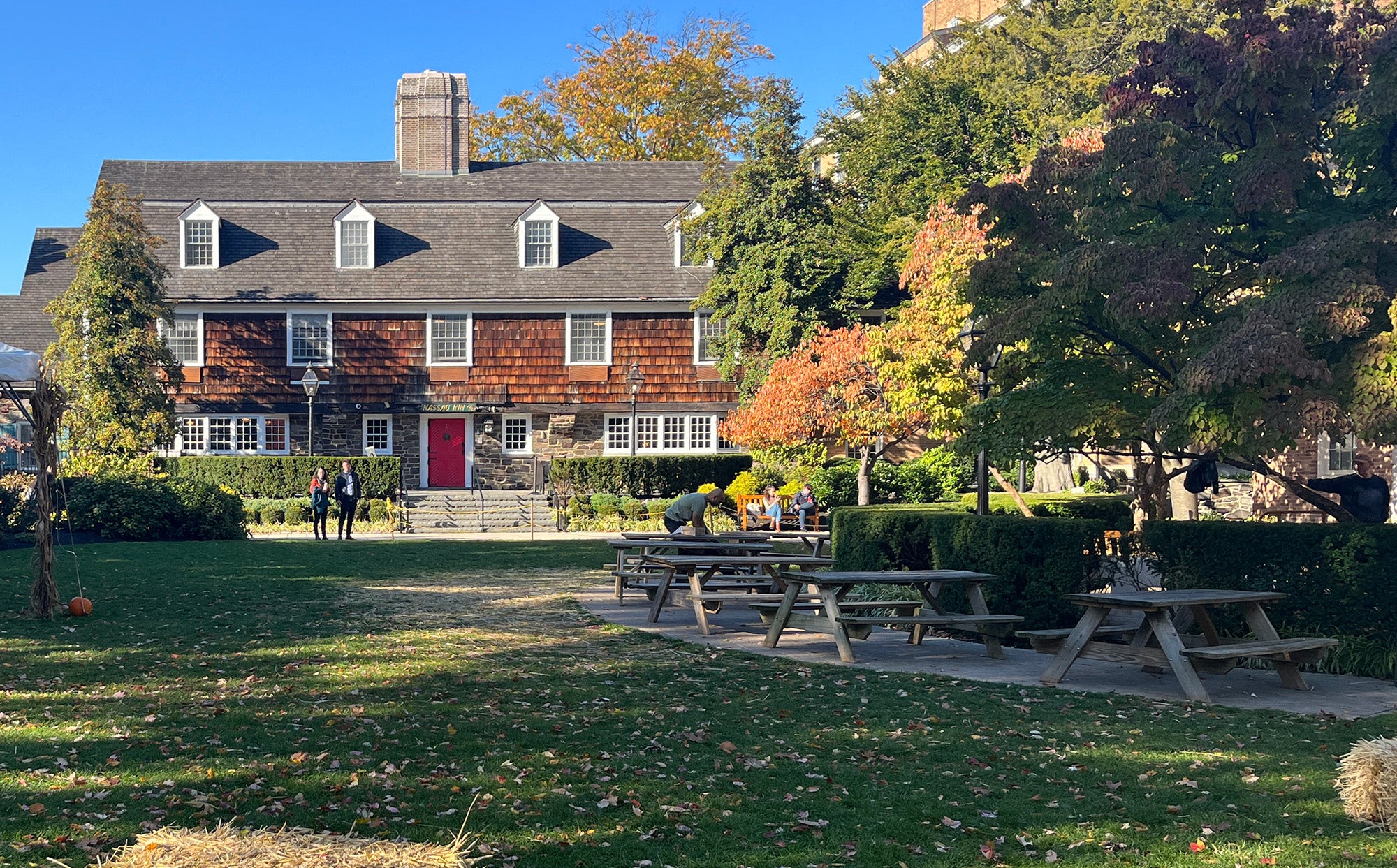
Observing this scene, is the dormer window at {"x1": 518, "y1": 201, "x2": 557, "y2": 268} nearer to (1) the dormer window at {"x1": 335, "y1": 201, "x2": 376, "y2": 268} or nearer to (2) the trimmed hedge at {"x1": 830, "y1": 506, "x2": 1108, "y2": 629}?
(1) the dormer window at {"x1": 335, "y1": 201, "x2": 376, "y2": 268}

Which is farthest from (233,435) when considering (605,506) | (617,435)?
(605,506)

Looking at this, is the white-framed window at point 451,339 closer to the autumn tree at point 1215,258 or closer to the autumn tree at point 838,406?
the autumn tree at point 838,406

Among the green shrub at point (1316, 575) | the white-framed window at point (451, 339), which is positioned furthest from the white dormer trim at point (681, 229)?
the green shrub at point (1316, 575)

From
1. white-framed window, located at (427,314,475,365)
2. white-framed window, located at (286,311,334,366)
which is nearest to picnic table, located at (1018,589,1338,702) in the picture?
white-framed window, located at (427,314,475,365)

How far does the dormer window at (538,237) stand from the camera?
125 ft

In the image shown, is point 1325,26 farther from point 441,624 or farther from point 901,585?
point 441,624

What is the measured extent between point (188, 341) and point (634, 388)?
13.0 m

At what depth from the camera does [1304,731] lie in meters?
7.94

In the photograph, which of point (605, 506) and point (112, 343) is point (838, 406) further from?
point (112, 343)

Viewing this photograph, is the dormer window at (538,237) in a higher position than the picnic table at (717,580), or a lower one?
higher

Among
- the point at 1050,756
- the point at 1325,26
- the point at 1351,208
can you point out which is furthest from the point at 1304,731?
the point at 1325,26

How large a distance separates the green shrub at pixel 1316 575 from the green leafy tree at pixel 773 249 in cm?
2237

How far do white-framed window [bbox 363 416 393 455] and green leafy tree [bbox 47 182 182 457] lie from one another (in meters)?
6.18

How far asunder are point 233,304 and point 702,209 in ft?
45.1
